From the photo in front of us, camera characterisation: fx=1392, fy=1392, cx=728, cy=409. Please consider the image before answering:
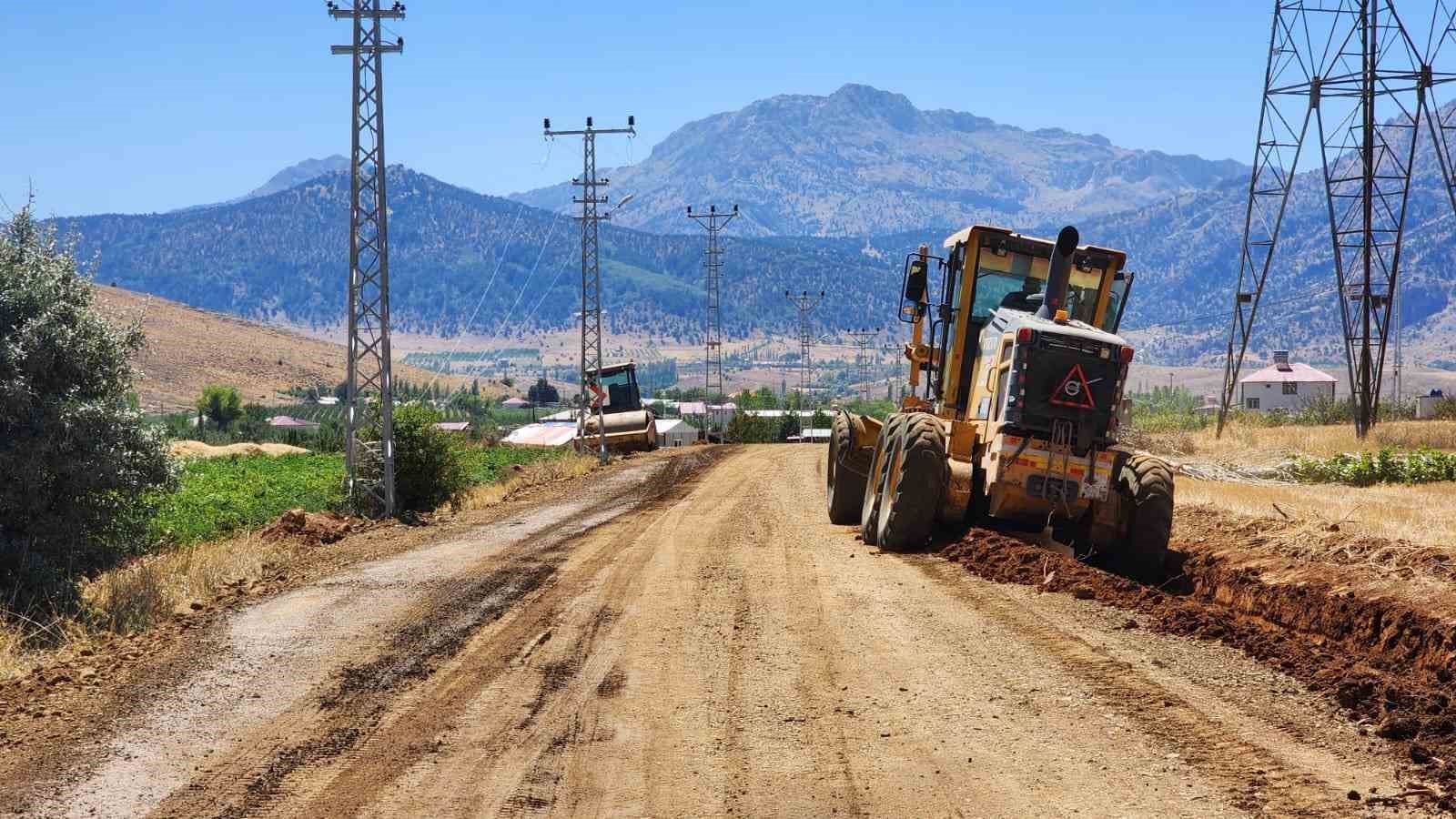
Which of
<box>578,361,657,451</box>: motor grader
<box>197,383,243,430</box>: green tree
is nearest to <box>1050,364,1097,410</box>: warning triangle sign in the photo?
<box>578,361,657,451</box>: motor grader

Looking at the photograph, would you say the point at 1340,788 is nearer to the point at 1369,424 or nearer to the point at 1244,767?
the point at 1244,767

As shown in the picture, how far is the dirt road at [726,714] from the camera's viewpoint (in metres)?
8.52

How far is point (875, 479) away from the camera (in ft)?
64.8

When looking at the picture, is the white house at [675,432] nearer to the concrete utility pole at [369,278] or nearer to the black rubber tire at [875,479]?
the concrete utility pole at [369,278]

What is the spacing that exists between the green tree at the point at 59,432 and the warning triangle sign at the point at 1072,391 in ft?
37.8

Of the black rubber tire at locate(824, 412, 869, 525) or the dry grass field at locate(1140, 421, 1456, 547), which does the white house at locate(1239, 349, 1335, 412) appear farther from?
the black rubber tire at locate(824, 412, 869, 525)

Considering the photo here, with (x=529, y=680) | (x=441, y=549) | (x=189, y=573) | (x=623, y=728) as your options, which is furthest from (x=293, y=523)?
(x=623, y=728)

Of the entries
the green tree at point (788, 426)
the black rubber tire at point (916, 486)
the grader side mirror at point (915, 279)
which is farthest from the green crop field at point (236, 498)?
the green tree at point (788, 426)

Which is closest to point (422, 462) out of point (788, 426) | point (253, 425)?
point (788, 426)

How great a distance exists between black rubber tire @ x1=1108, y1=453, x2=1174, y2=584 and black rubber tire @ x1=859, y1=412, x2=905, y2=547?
3067 mm

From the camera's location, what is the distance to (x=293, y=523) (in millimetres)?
23359

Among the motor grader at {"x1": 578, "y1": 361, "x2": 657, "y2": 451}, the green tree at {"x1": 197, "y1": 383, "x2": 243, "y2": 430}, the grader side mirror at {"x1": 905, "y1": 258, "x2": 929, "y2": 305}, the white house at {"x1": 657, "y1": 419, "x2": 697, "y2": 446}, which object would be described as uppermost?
the grader side mirror at {"x1": 905, "y1": 258, "x2": 929, "y2": 305}

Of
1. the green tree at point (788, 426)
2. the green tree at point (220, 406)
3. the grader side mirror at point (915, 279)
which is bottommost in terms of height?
the green tree at point (220, 406)

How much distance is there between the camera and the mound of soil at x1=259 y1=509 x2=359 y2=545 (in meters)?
22.7
